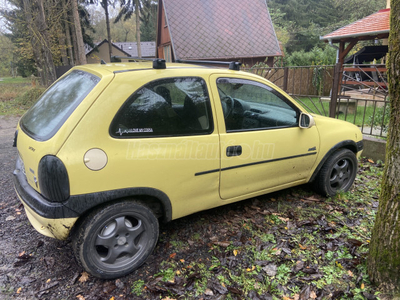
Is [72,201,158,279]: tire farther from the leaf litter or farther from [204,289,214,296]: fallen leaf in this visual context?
[204,289,214,296]: fallen leaf

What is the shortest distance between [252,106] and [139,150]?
156cm

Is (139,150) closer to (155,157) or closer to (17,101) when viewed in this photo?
(155,157)

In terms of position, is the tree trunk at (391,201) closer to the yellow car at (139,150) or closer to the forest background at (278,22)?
the yellow car at (139,150)

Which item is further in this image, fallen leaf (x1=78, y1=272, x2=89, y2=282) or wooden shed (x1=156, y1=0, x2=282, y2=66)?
wooden shed (x1=156, y1=0, x2=282, y2=66)

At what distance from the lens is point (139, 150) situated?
2434 mm

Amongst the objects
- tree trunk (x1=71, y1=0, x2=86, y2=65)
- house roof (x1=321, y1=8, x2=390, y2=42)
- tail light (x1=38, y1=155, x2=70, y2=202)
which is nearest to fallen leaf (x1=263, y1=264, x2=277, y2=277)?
tail light (x1=38, y1=155, x2=70, y2=202)

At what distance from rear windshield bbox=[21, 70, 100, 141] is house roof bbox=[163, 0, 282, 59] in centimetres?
1436

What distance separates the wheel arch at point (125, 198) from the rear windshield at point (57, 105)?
0.56 meters

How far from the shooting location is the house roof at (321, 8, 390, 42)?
1113cm

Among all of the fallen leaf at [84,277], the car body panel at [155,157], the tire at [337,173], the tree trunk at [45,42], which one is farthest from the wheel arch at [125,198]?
the tree trunk at [45,42]

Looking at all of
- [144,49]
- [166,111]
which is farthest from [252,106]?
[144,49]

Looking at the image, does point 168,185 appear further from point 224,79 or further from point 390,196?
point 390,196

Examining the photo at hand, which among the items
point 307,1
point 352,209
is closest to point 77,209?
point 352,209

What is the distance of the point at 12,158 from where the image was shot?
5.74m
